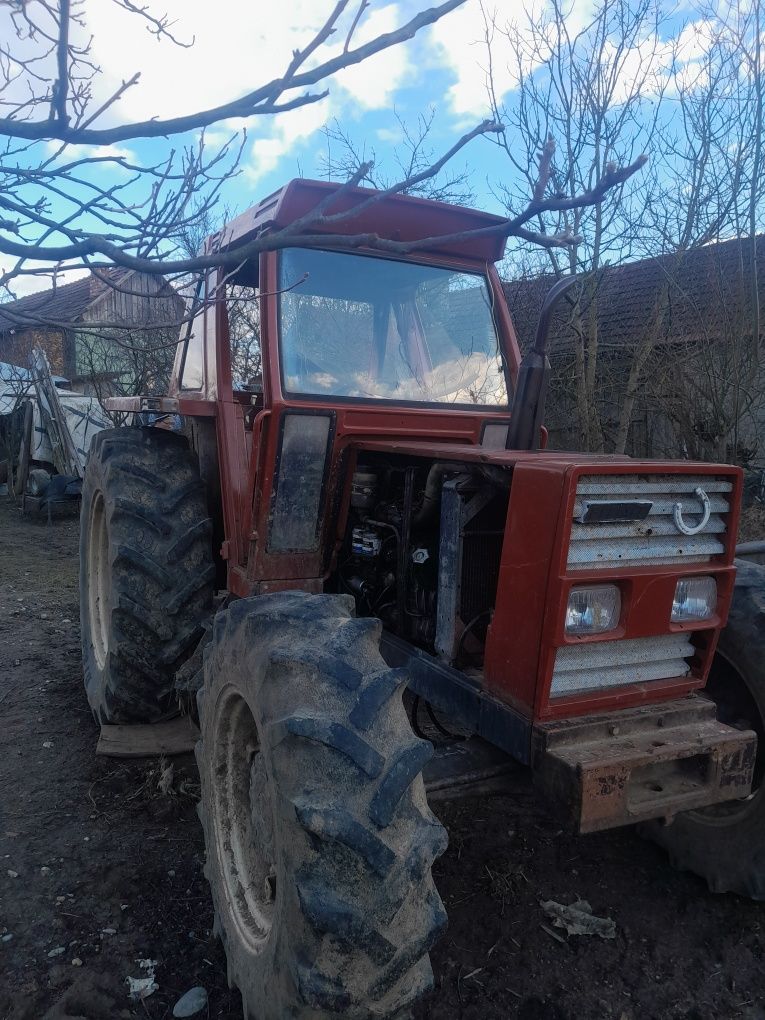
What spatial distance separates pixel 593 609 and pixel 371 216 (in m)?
1.81

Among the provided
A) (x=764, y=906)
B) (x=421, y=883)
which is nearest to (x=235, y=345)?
(x=421, y=883)

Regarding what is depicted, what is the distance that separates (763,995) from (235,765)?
1.83 meters

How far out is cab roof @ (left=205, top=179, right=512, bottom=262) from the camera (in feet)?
9.96

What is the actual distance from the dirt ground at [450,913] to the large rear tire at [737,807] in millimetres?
145

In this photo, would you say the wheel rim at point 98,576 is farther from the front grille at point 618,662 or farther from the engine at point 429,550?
the front grille at point 618,662

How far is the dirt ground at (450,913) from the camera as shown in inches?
96.0

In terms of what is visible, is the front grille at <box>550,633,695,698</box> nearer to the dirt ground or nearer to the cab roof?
the dirt ground

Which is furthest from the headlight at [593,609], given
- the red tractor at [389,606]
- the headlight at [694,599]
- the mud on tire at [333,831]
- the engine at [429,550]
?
the mud on tire at [333,831]

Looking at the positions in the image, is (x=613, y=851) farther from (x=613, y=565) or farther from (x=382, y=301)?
(x=382, y=301)

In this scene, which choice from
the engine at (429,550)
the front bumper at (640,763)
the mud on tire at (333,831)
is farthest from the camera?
the engine at (429,550)

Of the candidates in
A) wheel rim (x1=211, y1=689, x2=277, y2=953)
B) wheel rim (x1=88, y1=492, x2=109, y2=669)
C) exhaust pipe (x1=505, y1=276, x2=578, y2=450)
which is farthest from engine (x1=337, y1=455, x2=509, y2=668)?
wheel rim (x1=88, y1=492, x2=109, y2=669)

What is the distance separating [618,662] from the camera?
97.7 inches

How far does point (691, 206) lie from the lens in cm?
816

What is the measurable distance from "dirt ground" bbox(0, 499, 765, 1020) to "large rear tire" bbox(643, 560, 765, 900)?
0.14 metres
